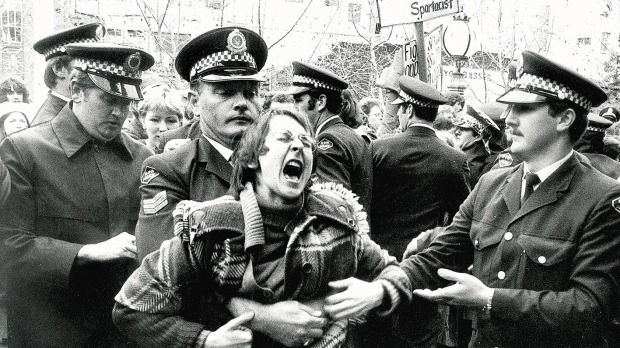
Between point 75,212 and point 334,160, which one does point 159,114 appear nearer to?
point 334,160

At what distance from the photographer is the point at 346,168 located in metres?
5.65

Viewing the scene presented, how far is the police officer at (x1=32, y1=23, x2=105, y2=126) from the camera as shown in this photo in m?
5.29

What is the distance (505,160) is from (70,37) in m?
3.61

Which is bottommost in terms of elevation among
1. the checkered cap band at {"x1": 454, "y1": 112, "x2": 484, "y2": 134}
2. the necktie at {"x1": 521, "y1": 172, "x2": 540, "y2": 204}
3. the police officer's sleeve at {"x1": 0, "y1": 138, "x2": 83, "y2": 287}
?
the checkered cap band at {"x1": 454, "y1": 112, "x2": 484, "y2": 134}

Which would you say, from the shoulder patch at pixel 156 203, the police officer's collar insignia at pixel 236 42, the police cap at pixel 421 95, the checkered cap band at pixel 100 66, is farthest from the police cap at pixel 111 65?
the police cap at pixel 421 95

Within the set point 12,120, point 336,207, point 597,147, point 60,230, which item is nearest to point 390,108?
point 597,147

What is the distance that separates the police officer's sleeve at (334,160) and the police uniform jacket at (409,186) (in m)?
0.80

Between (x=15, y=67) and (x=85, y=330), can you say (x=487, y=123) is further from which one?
(x=15, y=67)

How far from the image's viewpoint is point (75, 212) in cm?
425

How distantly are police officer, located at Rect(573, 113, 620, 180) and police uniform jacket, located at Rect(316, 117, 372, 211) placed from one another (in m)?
2.10

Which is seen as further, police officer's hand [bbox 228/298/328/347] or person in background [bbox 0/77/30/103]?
person in background [bbox 0/77/30/103]

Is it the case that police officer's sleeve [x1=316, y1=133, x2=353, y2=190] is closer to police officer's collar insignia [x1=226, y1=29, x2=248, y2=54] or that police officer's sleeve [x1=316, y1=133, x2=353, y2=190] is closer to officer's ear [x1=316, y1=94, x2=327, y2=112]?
officer's ear [x1=316, y1=94, x2=327, y2=112]

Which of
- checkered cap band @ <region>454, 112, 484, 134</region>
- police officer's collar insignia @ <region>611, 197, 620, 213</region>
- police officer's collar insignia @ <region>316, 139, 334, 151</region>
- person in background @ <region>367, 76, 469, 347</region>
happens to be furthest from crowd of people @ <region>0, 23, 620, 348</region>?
checkered cap band @ <region>454, 112, 484, 134</region>

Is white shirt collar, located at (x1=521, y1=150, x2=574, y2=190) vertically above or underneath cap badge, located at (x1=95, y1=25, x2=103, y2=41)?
underneath
